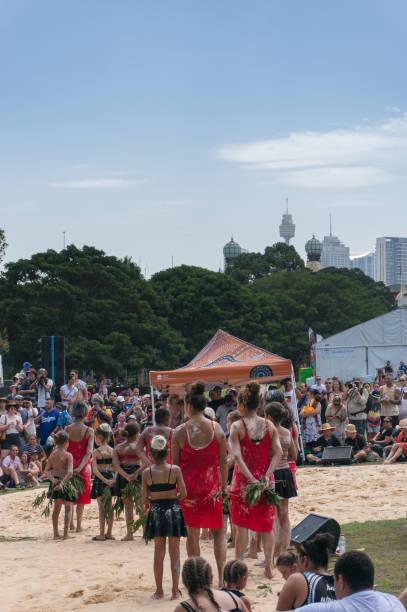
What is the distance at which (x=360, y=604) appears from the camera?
12.8ft

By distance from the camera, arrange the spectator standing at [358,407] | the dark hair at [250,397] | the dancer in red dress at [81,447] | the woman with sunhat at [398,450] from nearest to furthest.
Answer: the dark hair at [250,397]
the dancer in red dress at [81,447]
the woman with sunhat at [398,450]
the spectator standing at [358,407]

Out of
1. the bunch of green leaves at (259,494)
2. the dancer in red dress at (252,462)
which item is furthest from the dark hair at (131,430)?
the bunch of green leaves at (259,494)

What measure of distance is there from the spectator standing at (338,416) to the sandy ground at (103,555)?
2.17m

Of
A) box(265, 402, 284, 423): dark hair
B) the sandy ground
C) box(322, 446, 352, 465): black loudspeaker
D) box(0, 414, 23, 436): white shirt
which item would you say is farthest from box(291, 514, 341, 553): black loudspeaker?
box(0, 414, 23, 436): white shirt

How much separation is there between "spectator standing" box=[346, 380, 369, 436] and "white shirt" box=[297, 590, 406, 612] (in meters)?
13.6

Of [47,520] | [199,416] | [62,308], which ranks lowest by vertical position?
[47,520]

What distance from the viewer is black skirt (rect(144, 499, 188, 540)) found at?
7.24 metres

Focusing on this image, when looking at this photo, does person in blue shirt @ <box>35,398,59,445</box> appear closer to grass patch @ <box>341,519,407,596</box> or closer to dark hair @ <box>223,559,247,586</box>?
grass patch @ <box>341,519,407,596</box>

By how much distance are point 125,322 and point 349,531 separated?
1536 inches

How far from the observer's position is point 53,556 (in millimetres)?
9266

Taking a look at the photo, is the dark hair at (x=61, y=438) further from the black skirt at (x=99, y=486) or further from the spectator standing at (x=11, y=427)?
the spectator standing at (x=11, y=427)

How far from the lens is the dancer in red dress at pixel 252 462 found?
25.1 feet

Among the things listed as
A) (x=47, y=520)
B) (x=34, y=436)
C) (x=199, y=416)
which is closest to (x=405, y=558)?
(x=199, y=416)

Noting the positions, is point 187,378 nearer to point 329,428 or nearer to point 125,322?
point 329,428
